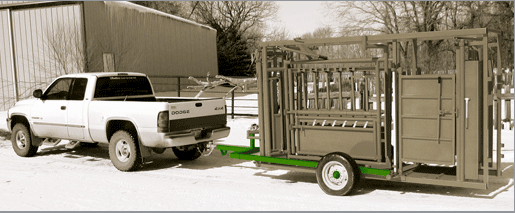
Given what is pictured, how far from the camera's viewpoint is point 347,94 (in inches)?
413

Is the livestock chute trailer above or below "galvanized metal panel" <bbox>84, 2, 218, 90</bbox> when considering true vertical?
below

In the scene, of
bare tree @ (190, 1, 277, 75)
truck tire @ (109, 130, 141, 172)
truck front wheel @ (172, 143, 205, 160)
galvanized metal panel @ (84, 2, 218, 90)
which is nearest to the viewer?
truck tire @ (109, 130, 141, 172)

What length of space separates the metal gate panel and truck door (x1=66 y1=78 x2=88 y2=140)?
6.21m

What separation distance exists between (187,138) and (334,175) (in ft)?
10.1

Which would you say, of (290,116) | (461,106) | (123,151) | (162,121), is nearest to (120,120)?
(123,151)

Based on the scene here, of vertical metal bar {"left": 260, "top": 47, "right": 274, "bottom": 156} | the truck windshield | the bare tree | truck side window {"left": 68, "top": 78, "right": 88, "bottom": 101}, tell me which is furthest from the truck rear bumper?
the bare tree

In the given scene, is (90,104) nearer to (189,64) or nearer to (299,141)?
(299,141)

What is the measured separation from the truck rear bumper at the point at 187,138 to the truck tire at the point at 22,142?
4047 millimetres

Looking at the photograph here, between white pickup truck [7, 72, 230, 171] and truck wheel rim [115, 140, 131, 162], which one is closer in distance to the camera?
white pickup truck [7, 72, 230, 171]

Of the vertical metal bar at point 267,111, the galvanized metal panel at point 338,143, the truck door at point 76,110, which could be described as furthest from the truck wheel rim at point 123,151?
the galvanized metal panel at point 338,143

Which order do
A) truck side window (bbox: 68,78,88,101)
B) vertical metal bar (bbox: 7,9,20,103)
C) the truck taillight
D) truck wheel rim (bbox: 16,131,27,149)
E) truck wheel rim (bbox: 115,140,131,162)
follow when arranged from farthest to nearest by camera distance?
vertical metal bar (bbox: 7,9,20,103), truck wheel rim (bbox: 16,131,27,149), truck side window (bbox: 68,78,88,101), truck wheel rim (bbox: 115,140,131,162), the truck taillight

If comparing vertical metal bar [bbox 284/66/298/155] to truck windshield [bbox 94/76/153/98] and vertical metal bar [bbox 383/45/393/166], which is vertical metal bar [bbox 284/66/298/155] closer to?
vertical metal bar [bbox 383/45/393/166]

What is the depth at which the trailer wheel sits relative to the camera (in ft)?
22.9

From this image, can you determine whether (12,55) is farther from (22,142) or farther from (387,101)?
(387,101)
